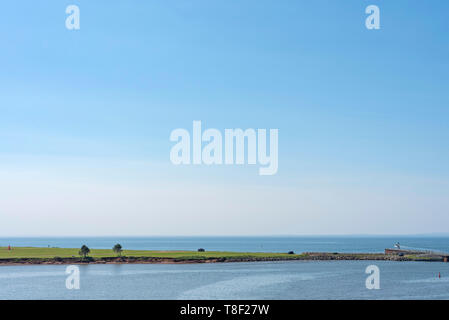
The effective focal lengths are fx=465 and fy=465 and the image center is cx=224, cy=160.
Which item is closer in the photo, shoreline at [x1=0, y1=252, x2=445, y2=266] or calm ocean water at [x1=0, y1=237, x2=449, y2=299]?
calm ocean water at [x1=0, y1=237, x2=449, y2=299]

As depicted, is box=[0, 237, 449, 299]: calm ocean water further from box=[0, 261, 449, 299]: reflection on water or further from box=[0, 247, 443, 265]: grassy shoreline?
box=[0, 247, 443, 265]: grassy shoreline

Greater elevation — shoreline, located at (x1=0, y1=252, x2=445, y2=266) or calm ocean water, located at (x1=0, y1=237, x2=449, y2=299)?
calm ocean water, located at (x1=0, y1=237, x2=449, y2=299)

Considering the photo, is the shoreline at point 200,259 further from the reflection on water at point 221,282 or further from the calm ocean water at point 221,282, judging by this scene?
the reflection on water at point 221,282

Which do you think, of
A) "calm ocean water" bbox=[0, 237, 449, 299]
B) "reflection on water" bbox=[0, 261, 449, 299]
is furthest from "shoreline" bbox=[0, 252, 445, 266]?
"reflection on water" bbox=[0, 261, 449, 299]

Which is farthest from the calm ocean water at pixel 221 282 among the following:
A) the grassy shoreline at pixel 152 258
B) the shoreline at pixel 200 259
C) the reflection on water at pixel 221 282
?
the grassy shoreline at pixel 152 258

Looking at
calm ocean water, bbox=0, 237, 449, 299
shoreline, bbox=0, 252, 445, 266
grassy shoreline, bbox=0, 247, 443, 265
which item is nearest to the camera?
calm ocean water, bbox=0, 237, 449, 299

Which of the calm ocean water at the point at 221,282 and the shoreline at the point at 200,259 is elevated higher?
the calm ocean water at the point at 221,282

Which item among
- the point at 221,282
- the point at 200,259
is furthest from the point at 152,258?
the point at 221,282
